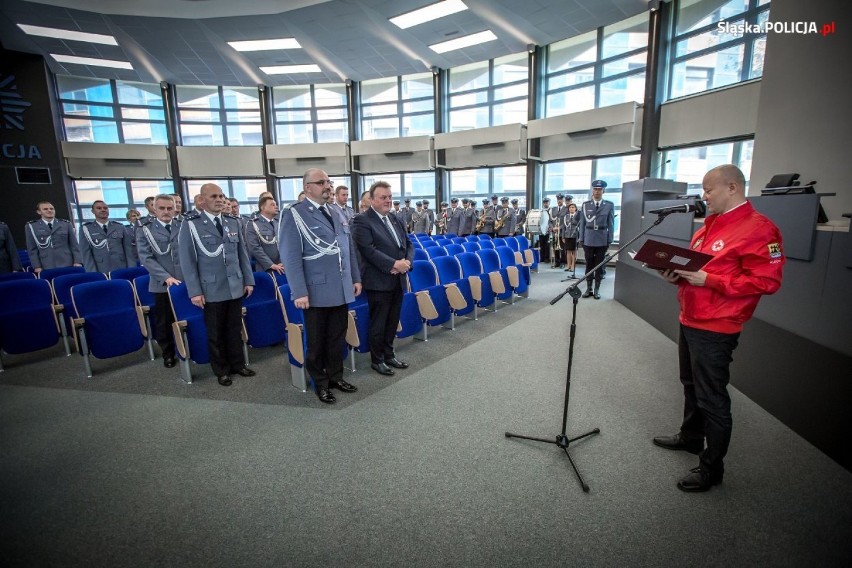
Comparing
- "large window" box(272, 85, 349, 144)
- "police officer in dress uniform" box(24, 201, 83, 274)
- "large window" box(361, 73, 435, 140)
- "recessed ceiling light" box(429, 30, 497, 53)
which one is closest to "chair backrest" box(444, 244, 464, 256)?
"police officer in dress uniform" box(24, 201, 83, 274)

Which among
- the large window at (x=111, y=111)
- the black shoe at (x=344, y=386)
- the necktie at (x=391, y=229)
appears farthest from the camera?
the large window at (x=111, y=111)

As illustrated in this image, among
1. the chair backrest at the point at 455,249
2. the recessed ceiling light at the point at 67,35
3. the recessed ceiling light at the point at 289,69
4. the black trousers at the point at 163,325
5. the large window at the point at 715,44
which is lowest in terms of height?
the black trousers at the point at 163,325

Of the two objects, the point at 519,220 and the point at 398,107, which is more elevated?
the point at 398,107

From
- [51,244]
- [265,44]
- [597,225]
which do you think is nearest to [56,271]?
[51,244]

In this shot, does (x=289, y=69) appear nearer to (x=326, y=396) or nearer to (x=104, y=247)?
(x=104, y=247)

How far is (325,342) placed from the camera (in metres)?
2.93

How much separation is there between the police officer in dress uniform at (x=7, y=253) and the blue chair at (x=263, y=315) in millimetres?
4598

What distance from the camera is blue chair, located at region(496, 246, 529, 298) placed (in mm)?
5573

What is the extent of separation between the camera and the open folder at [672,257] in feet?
5.23

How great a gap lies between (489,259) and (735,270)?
3.88m

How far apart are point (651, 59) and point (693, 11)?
3.38 ft

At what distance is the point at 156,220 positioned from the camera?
3717mm

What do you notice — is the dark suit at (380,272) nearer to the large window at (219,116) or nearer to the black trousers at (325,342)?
the black trousers at (325,342)

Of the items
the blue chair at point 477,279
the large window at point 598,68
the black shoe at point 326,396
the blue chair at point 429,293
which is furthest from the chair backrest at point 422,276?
the large window at point 598,68
